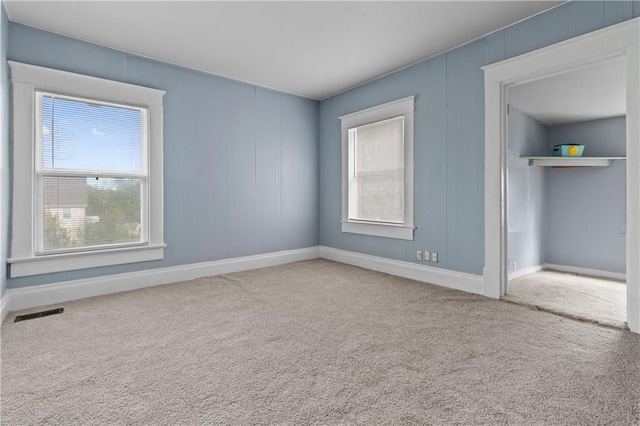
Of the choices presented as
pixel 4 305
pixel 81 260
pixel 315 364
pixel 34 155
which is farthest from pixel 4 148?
pixel 315 364

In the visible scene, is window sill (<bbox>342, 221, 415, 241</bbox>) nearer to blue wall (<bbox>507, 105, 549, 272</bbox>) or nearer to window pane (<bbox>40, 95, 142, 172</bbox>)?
blue wall (<bbox>507, 105, 549, 272</bbox>)

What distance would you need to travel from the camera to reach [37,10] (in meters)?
2.79

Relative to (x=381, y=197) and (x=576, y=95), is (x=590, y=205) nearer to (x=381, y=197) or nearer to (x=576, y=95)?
(x=576, y=95)

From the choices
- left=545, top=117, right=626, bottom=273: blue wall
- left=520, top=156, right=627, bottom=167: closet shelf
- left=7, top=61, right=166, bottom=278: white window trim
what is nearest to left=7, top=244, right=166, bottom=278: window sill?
left=7, top=61, right=166, bottom=278: white window trim

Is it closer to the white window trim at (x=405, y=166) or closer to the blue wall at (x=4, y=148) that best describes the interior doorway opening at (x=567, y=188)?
the white window trim at (x=405, y=166)

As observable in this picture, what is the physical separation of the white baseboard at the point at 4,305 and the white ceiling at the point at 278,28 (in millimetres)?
2488

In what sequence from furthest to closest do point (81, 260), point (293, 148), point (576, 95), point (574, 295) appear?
point (293, 148) < point (576, 95) < point (574, 295) < point (81, 260)

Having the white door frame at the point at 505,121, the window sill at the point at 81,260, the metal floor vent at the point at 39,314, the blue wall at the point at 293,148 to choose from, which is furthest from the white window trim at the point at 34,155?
the white door frame at the point at 505,121

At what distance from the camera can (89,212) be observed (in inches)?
134

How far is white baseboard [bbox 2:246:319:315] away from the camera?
120 inches

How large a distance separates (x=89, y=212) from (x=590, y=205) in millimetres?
6640

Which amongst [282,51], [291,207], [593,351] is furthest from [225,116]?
[593,351]

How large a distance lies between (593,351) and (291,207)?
12.8 feet

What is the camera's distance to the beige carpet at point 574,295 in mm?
2832
